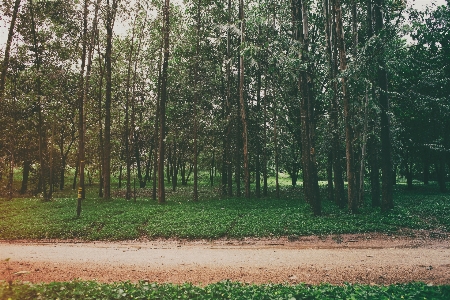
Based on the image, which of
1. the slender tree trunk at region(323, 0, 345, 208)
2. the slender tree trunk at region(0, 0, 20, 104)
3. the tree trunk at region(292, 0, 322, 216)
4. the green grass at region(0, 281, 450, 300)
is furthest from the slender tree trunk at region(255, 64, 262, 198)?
the green grass at region(0, 281, 450, 300)

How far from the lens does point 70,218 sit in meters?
16.2

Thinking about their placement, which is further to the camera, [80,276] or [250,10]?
[250,10]

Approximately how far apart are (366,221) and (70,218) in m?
13.7

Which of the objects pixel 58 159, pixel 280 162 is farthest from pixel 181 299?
pixel 58 159

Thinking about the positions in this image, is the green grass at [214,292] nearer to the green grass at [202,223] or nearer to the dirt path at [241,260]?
the dirt path at [241,260]

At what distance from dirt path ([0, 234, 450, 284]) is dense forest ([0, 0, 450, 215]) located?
4978mm

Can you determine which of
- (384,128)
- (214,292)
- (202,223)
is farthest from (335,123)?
(214,292)

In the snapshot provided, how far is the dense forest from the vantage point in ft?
55.1

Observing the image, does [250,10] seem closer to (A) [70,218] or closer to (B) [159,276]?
(A) [70,218]

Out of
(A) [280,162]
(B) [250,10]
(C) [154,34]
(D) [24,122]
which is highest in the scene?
(B) [250,10]

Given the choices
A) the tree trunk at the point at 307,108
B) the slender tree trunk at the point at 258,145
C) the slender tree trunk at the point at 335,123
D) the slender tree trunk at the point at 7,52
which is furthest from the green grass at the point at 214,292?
the slender tree trunk at the point at 258,145

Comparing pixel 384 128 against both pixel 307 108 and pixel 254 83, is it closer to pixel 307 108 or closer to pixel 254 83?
pixel 307 108

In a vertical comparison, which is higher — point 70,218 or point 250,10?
point 250,10

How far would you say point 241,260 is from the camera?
993 cm
